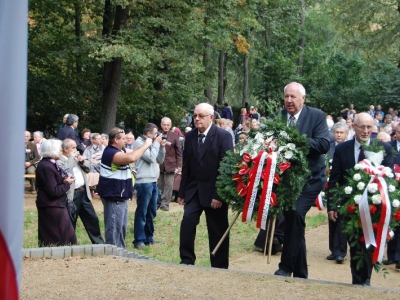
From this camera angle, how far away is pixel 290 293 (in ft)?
27.8

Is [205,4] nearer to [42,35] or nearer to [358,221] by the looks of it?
[42,35]

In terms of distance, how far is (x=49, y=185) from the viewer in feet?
35.7

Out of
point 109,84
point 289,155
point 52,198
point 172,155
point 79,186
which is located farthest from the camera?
point 109,84

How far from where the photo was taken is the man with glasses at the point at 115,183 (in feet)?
38.9

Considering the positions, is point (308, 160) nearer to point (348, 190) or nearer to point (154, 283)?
point (348, 190)

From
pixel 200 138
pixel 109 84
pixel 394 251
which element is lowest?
pixel 394 251

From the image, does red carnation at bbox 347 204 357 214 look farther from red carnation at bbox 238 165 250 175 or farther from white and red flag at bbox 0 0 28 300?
white and red flag at bbox 0 0 28 300

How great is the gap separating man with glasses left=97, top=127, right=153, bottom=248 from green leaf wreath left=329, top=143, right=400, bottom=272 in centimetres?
367

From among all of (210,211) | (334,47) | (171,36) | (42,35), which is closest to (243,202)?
(210,211)

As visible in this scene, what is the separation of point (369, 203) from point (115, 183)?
4.50m

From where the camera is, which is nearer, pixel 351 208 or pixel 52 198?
pixel 351 208

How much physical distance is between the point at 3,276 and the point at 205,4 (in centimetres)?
2326

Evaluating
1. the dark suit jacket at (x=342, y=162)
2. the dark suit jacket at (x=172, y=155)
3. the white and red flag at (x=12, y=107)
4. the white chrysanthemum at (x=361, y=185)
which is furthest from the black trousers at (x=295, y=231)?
the dark suit jacket at (x=172, y=155)

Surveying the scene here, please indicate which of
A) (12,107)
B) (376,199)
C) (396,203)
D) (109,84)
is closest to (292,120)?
(376,199)
